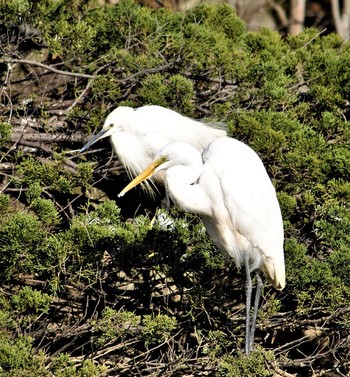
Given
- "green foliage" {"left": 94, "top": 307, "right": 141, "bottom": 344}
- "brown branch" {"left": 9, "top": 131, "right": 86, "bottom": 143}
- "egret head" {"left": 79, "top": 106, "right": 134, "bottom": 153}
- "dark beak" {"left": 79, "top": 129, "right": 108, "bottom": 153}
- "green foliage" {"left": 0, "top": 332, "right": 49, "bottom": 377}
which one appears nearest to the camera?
"green foliage" {"left": 0, "top": 332, "right": 49, "bottom": 377}

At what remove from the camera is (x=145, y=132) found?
225 inches

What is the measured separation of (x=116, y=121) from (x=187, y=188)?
51.6 inches

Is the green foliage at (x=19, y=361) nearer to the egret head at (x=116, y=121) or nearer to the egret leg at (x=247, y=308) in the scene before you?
the egret leg at (x=247, y=308)

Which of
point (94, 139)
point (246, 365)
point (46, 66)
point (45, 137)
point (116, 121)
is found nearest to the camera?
point (246, 365)

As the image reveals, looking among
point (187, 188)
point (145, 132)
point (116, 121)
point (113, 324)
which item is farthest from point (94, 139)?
point (113, 324)

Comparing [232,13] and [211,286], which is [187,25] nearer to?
[232,13]

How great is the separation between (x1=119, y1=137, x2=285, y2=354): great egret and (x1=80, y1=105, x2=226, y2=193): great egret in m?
1.09

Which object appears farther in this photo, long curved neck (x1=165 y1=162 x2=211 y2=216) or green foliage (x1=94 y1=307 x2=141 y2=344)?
long curved neck (x1=165 y1=162 x2=211 y2=216)

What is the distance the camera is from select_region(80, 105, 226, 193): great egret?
18.3 ft

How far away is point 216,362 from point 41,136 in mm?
1744

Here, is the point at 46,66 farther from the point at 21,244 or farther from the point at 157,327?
the point at 157,327

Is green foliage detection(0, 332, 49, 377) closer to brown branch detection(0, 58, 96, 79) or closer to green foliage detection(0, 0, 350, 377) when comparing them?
green foliage detection(0, 0, 350, 377)

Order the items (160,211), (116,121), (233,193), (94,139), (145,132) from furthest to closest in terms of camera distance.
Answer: (145,132), (116,121), (94,139), (160,211), (233,193)

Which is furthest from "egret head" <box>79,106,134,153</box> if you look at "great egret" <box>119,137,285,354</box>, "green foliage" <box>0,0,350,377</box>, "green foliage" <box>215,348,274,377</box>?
"green foliage" <box>215,348,274,377</box>
